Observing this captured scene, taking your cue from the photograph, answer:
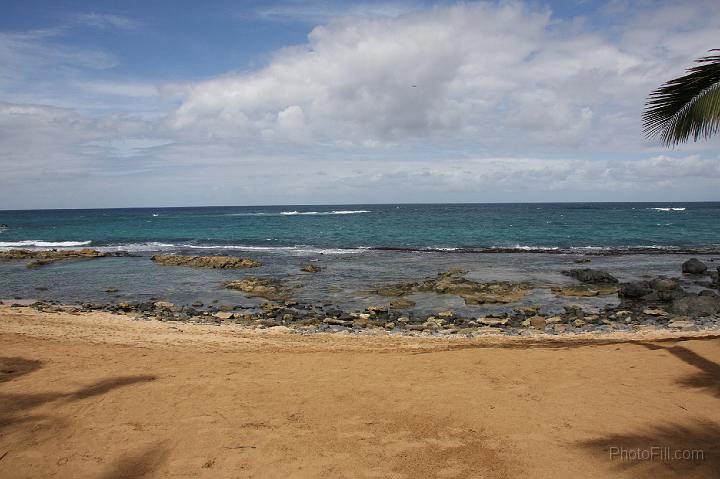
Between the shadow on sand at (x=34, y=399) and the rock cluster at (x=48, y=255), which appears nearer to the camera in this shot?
the shadow on sand at (x=34, y=399)

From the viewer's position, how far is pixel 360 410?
22.6 feet

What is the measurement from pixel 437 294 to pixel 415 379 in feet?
34.8

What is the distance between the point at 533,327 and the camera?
1333 cm

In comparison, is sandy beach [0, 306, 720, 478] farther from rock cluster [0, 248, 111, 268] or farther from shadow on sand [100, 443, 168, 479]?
rock cluster [0, 248, 111, 268]

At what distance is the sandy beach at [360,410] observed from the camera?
5.43 meters

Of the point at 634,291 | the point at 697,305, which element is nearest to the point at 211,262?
the point at 634,291

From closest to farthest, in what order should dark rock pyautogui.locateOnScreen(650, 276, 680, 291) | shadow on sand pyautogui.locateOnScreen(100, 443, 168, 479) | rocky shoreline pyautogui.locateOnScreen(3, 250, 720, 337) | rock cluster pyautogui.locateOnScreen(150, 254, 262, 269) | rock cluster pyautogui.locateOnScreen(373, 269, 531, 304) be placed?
1. shadow on sand pyautogui.locateOnScreen(100, 443, 168, 479)
2. rocky shoreline pyautogui.locateOnScreen(3, 250, 720, 337)
3. rock cluster pyautogui.locateOnScreen(373, 269, 531, 304)
4. dark rock pyautogui.locateOnScreen(650, 276, 680, 291)
5. rock cluster pyautogui.locateOnScreen(150, 254, 262, 269)

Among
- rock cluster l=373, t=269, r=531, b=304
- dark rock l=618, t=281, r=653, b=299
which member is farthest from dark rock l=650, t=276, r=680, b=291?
rock cluster l=373, t=269, r=531, b=304

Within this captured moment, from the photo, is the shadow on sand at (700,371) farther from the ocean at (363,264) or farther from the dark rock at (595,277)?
the dark rock at (595,277)

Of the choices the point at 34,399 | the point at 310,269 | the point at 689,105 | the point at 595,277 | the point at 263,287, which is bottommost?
the point at 263,287

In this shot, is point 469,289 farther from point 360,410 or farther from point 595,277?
point 360,410

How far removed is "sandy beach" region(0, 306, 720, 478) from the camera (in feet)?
17.8

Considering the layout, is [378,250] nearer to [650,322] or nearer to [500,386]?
[650,322]

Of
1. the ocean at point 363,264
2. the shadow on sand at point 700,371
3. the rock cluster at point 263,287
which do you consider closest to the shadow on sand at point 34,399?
the shadow on sand at point 700,371
